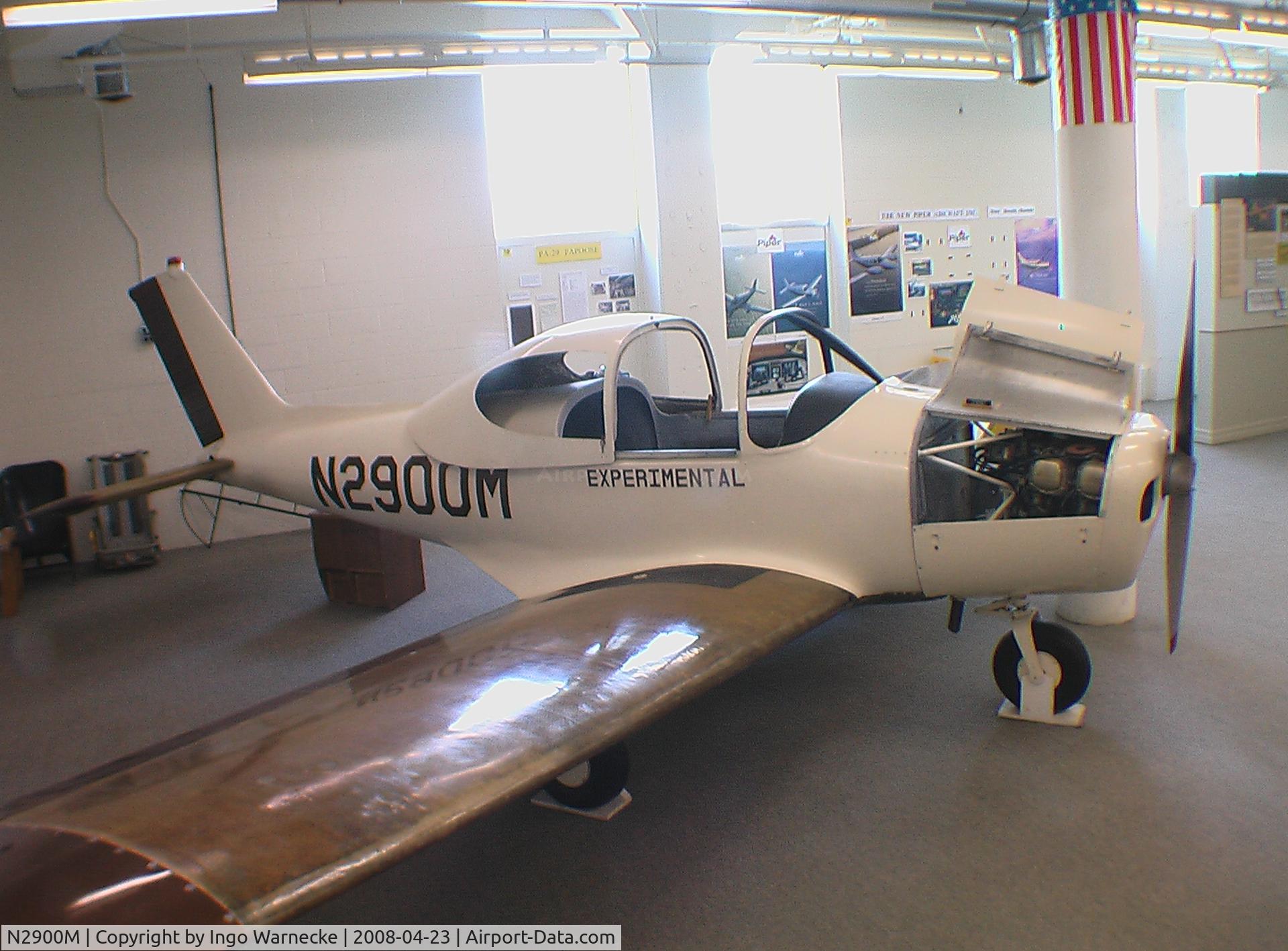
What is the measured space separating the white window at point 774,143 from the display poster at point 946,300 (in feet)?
4.55

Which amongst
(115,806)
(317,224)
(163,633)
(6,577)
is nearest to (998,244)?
(317,224)

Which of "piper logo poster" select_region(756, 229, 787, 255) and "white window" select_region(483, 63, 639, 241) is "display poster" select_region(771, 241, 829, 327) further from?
"white window" select_region(483, 63, 639, 241)

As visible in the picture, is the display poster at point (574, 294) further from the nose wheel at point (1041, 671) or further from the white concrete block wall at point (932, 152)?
the nose wheel at point (1041, 671)

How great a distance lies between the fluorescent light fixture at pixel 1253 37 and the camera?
6521 mm

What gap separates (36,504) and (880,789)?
636 centimetres

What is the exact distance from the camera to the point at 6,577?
19.4 ft

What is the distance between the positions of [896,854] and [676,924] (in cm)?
69

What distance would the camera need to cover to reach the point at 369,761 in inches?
90.5

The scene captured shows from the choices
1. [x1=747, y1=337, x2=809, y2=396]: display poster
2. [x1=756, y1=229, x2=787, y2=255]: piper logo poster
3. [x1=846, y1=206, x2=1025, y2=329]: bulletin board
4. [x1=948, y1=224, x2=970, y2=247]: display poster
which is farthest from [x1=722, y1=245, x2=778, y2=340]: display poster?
[x1=948, y1=224, x2=970, y2=247]: display poster

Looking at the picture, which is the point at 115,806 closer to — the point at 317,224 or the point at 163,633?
the point at 163,633

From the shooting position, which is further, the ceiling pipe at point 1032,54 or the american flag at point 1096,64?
the ceiling pipe at point 1032,54

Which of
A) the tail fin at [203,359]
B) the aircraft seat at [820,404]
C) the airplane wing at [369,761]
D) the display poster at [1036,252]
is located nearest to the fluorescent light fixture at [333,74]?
the tail fin at [203,359]

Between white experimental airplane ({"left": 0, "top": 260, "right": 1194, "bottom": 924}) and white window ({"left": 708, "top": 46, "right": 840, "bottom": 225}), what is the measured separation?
4.94 meters

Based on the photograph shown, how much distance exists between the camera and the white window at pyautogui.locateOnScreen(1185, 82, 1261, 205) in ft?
36.1
